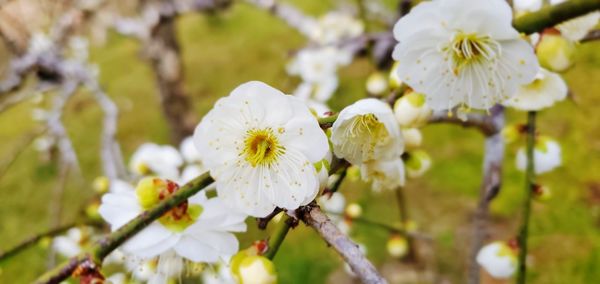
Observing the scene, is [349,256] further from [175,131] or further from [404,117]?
[175,131]

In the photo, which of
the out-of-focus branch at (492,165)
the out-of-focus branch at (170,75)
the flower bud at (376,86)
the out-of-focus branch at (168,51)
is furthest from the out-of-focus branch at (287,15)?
the out-of-focus branch at (492,165)

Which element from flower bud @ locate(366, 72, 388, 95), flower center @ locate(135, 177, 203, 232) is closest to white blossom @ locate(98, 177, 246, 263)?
flower center @ locate(135, 177, 203, 232)

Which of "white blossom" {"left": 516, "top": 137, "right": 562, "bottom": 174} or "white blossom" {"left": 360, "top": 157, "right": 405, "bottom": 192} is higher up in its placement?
"white blossom" {"left": 360, "top": 157, "right": 405, "bottom": 192}

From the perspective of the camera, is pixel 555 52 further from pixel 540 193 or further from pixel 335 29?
pixel 335 29

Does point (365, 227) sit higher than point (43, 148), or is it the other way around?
point (43, 148)

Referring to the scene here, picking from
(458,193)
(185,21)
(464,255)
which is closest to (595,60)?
(458,193)

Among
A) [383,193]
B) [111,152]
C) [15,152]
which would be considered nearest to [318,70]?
[383,193]

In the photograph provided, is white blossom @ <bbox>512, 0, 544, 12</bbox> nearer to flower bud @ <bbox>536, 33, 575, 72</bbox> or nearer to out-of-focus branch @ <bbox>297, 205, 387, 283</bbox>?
flower bud @ <bbox>536, 33, 575, 72</bbox>
